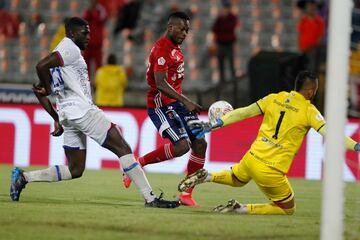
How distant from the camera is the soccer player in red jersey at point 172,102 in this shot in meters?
10.4

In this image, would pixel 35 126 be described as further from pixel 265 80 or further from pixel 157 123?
pixel 157 123

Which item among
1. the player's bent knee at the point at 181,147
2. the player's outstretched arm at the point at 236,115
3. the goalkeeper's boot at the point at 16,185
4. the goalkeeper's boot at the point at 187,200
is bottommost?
the goalkeeper's boot at the point at 187,200

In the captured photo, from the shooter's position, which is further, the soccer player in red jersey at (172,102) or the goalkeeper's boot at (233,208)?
the soccer player in red jersey at (172,102)

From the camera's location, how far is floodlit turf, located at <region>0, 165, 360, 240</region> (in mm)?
7504

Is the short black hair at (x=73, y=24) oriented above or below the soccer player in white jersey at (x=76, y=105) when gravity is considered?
above

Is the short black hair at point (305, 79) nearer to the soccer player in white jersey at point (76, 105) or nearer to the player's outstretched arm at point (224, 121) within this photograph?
the player's outstretched arm at point (224, 121)

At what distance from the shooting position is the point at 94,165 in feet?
54.1

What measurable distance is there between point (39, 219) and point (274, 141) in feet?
8.54

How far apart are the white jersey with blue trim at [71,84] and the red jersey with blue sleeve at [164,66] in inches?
36.4

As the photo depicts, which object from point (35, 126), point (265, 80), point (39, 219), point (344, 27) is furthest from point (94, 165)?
point (344, 27)

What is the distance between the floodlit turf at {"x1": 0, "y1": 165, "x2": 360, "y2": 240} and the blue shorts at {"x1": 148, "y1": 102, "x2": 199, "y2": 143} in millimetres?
823

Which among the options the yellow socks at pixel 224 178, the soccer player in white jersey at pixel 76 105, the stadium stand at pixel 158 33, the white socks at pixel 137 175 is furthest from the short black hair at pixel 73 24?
the stadium stand at pixel 158 33

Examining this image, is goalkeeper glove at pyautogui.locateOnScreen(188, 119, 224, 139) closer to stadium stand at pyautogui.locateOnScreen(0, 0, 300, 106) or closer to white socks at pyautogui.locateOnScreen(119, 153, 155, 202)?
white socks at pyautogui.locateOnScreen(119, 153, 155, 202)

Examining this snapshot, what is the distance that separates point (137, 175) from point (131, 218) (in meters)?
1.15
